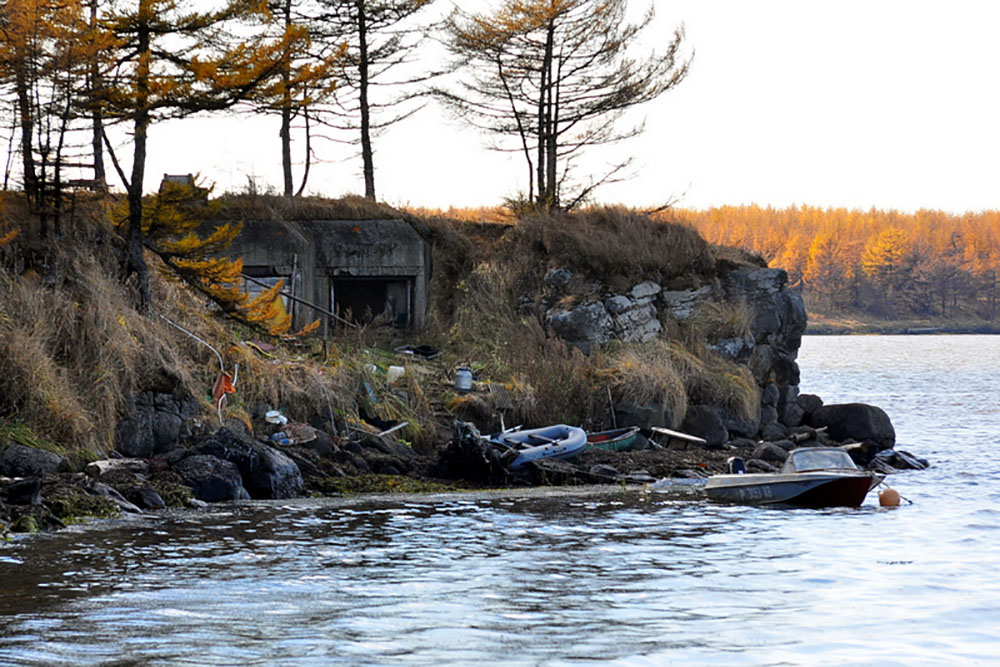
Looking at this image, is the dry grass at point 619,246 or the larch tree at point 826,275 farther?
the larch tree at point 826,275

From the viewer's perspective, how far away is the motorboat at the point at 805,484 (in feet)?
60.7

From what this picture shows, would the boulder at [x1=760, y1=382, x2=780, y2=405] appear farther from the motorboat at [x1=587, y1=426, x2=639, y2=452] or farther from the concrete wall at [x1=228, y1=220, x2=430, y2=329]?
the concrete wall at [x1=228, y1=220, x2=430, y2=329]

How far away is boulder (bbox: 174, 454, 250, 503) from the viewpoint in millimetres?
17109

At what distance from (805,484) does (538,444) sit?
5355mm

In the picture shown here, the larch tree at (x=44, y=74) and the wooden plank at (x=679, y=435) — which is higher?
the larch tree at (x=44, y=74)

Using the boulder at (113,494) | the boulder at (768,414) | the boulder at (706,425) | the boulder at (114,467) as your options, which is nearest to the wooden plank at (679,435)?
the boulder at (706,425)

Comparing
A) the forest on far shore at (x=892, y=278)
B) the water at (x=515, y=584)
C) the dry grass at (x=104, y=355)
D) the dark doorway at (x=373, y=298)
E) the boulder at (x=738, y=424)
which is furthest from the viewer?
the forest on far shore at (x=892, y=278)

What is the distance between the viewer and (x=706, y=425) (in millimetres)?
25438

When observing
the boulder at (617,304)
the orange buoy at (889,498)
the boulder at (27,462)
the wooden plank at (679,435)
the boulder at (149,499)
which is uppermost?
the boulder at (617,304)

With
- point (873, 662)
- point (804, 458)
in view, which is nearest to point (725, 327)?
point (804, 458)

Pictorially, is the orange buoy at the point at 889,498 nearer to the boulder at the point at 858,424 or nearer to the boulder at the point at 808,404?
the boulder at the point at 858,424

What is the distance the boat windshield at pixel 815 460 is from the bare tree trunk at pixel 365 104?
19235 millimetres

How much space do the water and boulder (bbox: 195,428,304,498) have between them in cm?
74

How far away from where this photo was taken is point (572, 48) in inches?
1405
